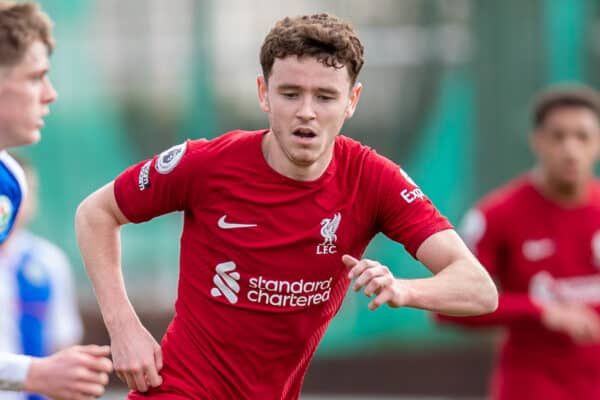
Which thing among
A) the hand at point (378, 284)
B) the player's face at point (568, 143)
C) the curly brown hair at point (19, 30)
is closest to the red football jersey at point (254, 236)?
the hand at point (378, 284)

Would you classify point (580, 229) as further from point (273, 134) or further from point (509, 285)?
point (273, 134)

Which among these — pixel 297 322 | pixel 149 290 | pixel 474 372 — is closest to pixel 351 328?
pixel 474 372

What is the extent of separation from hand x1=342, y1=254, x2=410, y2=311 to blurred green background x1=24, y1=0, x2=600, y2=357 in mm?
7449

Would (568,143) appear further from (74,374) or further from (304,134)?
(74,374)

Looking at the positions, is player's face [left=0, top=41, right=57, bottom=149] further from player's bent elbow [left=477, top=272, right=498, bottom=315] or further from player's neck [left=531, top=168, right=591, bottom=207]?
player's neck [left=531, top=168, right=591, bottom=207]

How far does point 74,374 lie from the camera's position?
12.8ft

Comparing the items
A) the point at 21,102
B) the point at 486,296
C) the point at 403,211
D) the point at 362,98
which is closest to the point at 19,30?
the point at 21,102

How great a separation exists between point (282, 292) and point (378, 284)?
2.20ft

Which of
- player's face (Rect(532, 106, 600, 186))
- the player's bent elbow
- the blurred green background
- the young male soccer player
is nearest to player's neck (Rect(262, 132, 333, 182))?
the young male soccer player

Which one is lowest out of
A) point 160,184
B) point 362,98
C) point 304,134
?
point 362,98

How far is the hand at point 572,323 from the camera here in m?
6.27

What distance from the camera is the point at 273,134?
4449mm

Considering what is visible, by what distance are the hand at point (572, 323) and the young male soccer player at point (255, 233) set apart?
81.2 inches

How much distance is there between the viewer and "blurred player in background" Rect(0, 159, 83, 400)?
6.89 m
